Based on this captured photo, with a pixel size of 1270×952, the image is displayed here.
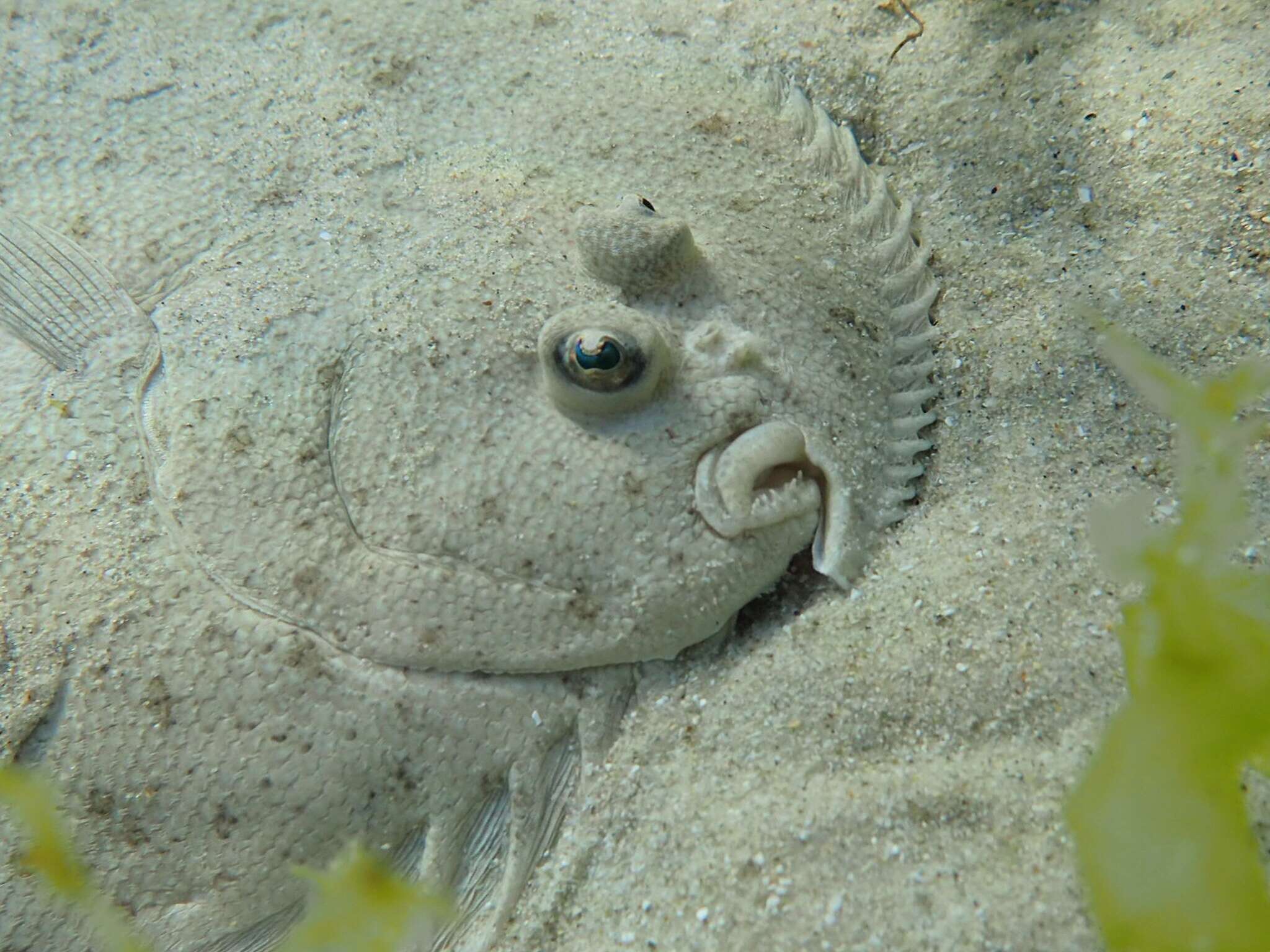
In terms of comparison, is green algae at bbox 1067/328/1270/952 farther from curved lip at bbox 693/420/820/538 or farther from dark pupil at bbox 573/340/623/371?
dark pupil at bbox 573/340/623/371

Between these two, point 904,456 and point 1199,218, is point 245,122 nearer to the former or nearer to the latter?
point 904,456

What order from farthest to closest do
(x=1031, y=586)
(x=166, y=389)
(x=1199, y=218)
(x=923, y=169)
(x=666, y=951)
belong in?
(x=923, y=169) → (x=1199, y=218) → (x=166, y=389) → (x=1031, y=586) → (x=666, y=951)

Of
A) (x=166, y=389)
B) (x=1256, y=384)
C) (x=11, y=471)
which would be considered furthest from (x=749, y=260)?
(x=11, y=471)

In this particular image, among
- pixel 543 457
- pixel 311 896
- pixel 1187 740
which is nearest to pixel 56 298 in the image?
pixel 543 457

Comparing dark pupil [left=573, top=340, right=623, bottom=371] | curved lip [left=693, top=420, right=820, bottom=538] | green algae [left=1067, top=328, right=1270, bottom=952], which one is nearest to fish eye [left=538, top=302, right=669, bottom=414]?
dark pupil [left=573, top=340, right=623, bottom=371]

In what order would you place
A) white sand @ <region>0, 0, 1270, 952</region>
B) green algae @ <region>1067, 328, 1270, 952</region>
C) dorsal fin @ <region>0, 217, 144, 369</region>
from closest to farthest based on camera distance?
green algae @ <region>1067, 328, 1270, 952</region>
white sand @ <region>0, 0, 1270, 952</region>
dorsal fin @ <region>0, 217, 144, 369</region>

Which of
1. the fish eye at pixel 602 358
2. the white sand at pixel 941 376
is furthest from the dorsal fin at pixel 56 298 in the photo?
the fish eye at pixel 602 358
